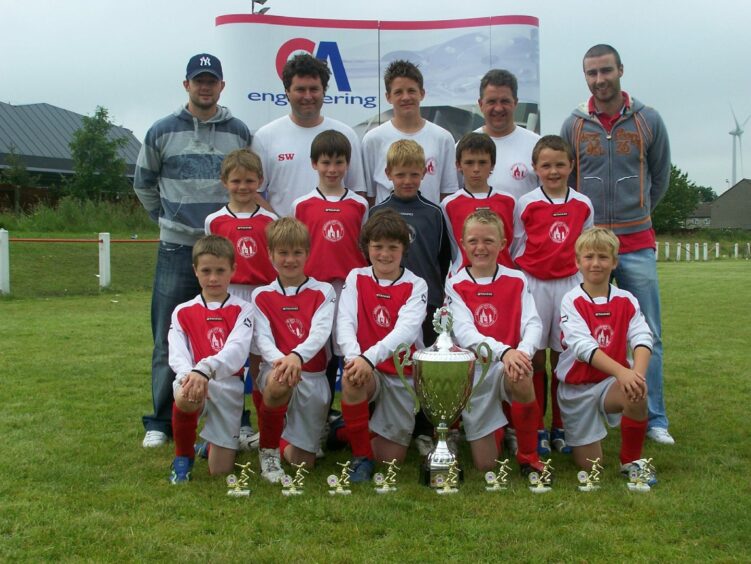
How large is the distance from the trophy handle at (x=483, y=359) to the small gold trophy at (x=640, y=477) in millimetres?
815

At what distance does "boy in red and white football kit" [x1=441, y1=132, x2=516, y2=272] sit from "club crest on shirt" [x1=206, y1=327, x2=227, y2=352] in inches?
53.3

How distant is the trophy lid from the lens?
3684 mm

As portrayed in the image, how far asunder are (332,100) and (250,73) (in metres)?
0.88

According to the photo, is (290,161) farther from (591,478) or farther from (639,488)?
(639,488)

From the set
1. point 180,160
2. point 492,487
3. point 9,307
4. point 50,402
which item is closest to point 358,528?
point 492,487

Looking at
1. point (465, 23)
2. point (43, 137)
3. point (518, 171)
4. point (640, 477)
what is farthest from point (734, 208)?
point (640, 477)

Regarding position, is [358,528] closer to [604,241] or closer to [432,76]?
[604,241]

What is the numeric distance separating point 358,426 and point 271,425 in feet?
1.44

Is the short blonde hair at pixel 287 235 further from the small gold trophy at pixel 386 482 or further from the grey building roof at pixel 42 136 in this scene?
the grey building roof at pixel 42 136

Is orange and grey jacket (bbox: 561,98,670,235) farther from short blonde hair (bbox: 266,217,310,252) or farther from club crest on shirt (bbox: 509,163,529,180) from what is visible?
short blonde hair (bbox: 266,217,310,252)

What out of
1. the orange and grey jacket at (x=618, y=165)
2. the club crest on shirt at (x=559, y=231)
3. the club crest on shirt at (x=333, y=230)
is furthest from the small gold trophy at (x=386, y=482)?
the orange and grey jacket at (x=618, y=165)

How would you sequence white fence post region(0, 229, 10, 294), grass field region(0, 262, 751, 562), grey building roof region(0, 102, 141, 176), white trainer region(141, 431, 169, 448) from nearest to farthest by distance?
grass field region(0, 262, 751, 562) → white trainer region(141, 431, 169, 448) → white fence post region(0, 229, 10, 294) → grey building roof region(0, 102, 141, 176)

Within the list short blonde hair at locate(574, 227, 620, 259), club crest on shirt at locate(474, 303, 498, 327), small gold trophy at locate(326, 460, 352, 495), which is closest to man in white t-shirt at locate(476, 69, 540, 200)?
short blonde hair at locate(574, 227, 620, 259)

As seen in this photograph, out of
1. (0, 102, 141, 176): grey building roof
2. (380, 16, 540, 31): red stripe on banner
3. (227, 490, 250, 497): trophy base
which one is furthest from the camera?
(0, 102, 141, 176): grey building roof
